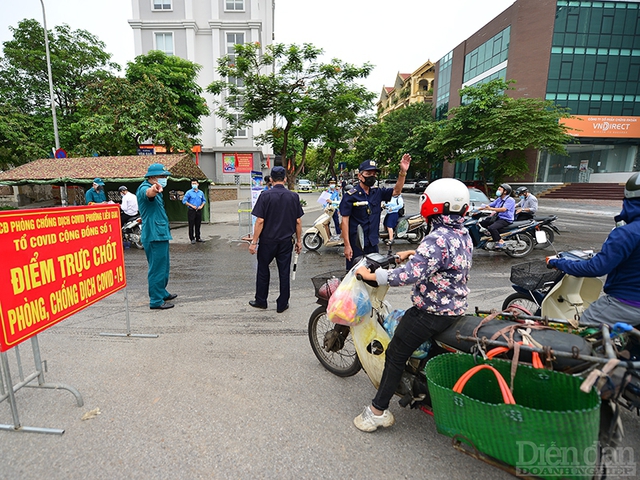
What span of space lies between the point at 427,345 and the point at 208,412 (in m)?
1.77

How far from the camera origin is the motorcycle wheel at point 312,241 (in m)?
9.89

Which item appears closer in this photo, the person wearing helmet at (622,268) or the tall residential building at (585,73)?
the person wearing helmet at (622,268)

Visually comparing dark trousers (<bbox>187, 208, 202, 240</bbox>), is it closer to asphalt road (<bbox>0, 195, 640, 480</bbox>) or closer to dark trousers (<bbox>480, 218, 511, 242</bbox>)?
asphalt road (<bbox>0, 195, 640, 480</bbox>)

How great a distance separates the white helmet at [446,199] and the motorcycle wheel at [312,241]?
761 centimetres

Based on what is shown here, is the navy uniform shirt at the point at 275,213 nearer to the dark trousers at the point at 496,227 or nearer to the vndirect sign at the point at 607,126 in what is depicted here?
the dark trousers at the point at 496,227

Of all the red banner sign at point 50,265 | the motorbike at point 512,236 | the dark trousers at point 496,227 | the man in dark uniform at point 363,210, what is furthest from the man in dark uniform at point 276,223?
the dark trousers at point 496,227

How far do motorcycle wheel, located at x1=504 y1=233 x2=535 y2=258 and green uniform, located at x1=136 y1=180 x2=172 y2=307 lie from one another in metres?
7.77

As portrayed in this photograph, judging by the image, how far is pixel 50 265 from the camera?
9.62 ft

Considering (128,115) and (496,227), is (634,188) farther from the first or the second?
(128,115)

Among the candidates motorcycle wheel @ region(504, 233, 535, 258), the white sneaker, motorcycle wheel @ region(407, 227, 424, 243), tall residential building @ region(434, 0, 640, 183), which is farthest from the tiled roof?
tall residential building @ region(434, 0, 640, 183)

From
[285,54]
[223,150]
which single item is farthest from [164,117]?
[223,150]

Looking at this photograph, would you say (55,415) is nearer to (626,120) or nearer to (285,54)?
(285,54)

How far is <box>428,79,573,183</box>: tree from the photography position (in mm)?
25562

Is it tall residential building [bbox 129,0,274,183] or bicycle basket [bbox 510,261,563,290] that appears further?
tall residential building [bbox 129,0,274,183]
